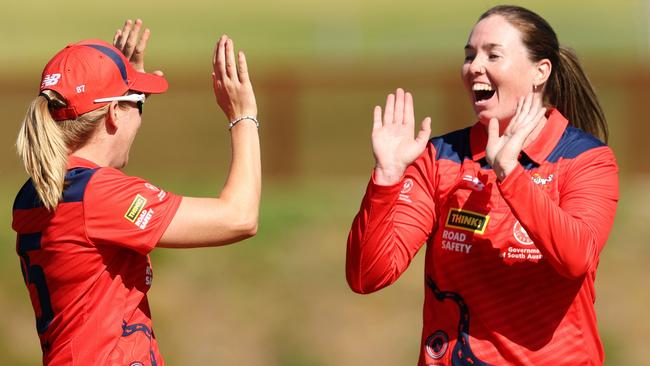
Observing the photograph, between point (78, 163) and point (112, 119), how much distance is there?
163mm

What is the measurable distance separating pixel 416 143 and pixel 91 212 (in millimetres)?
965

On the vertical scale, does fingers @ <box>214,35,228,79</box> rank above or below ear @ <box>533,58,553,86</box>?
above

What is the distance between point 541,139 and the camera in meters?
3.49

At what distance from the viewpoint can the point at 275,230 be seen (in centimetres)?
914

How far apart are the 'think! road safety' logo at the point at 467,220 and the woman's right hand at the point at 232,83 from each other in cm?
69

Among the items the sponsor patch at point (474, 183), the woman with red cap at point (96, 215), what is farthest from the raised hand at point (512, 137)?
the woman with red cap at point (96, 215)

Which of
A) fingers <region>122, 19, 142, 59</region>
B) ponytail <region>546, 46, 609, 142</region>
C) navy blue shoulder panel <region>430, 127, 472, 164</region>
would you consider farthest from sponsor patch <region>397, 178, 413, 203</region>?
fingers <region>122, 19, 142, 59</region>

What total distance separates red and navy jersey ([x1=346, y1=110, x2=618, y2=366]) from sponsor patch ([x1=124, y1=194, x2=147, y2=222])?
0.64m

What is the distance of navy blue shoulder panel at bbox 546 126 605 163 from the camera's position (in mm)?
3426

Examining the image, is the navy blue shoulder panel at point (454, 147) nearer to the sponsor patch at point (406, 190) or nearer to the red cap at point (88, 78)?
the sponsor patch at point (406, 190)

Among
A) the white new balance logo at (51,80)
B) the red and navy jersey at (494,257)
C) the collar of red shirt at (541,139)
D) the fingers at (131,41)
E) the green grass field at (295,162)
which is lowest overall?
the green grass field at (295,162)

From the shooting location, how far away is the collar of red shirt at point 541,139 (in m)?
3.47

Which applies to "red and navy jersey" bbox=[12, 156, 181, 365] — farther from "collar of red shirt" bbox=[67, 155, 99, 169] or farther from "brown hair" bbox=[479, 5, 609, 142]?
"brown hair" bbox=[479, 5, 609, 142]

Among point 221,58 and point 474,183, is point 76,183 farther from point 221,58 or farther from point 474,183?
point 474,183
